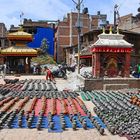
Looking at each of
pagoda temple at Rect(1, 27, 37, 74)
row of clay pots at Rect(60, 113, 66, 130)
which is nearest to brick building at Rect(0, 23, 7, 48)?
pagoda temple at Rect(1, 27, 37, 74)

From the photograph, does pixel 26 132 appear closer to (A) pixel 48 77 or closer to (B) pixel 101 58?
(B) pixel 101 58

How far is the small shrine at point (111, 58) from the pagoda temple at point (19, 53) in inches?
807

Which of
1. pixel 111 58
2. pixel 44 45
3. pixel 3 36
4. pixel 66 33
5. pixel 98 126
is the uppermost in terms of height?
pixel 66 33

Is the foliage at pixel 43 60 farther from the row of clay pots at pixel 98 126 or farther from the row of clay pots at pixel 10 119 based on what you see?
the row of clay pots at pixel 98 126

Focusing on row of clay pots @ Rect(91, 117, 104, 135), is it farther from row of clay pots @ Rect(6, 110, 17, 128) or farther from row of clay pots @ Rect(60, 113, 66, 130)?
row of clay pots @ Rect(6, 110, 17, 128)

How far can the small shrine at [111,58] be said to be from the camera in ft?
86.8

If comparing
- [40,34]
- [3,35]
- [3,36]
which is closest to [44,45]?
→ [40,34]

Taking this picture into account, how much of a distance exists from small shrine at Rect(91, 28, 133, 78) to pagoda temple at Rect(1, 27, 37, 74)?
67.3 feet

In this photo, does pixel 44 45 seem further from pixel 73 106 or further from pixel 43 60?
pixel 73 106

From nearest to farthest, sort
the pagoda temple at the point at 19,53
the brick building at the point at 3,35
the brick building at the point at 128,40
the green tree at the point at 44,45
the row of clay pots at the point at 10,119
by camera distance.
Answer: the row of clay pots at the point at 10,119 < the pagoda temple at the point at 19,53 < the brick building at the point at 128,40 < the green tree at the point at 44,45 < the brick building at the point at 3,35

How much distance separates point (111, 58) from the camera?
1056 inches

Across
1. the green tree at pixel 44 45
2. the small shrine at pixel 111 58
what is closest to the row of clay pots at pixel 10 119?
the small shrine at pixel 111 58

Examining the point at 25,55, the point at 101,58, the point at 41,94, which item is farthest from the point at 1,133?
the point at 25,55

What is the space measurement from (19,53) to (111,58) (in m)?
21.5
